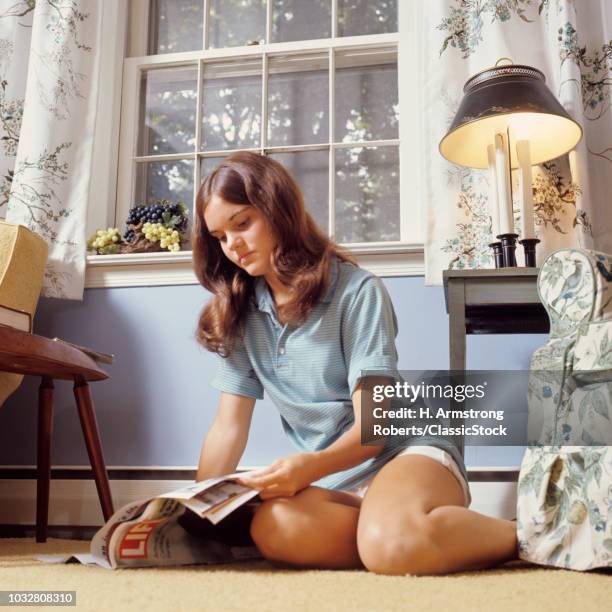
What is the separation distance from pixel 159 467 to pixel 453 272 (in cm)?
95

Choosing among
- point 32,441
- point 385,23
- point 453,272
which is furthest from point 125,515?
point 385,23

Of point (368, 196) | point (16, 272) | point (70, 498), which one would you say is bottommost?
point (70, 498)

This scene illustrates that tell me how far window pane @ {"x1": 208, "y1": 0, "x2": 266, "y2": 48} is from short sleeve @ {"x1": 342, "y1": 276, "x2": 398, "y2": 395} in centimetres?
138

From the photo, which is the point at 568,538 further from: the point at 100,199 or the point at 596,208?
the point at 100,199

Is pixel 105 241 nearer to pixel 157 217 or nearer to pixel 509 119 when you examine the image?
pixel 157 217

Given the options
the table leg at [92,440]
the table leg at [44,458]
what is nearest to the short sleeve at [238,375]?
the table leg at [92,440]

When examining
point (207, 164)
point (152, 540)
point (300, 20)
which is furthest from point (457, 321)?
point (300, 20)

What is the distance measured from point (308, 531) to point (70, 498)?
1180mm

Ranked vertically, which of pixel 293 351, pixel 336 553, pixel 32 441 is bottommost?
pixel 336 553

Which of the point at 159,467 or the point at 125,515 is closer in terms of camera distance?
the point at 125,515

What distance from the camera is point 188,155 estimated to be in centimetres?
236

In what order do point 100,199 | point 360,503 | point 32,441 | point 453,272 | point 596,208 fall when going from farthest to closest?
point 100,199 → point 32,441 → point 596,208 → point 453,272 → point 360,503

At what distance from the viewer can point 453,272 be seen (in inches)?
65.1

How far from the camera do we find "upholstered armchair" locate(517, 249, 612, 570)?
3.58ft
